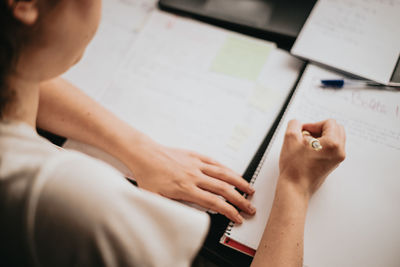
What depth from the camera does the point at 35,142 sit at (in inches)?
13.9

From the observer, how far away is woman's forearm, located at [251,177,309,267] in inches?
18.5

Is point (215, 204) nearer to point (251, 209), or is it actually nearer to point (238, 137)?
point (251, 209)

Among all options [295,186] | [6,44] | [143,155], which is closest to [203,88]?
[143,155]

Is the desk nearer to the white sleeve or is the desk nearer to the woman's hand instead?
the woman's hand

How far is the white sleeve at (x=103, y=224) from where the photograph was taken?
29 cm

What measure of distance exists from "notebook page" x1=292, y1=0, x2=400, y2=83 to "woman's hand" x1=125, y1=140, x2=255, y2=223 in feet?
1.32

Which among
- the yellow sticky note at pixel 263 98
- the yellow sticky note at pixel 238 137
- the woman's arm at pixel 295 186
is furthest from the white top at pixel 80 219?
the yellow sticky note at pixel 263 98

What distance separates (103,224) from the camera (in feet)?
0.97

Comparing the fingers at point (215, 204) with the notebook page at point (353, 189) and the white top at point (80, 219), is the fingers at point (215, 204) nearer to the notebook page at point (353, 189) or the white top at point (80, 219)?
the notebook page at point (353, 189)

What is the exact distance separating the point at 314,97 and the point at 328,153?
0.20 meters

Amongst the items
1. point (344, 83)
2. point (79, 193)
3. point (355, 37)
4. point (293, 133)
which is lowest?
point (79, 193)

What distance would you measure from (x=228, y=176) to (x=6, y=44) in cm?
45

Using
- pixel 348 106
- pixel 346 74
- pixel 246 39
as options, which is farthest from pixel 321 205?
pixel 246 39

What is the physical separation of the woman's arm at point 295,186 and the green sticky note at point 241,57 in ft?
0.76
